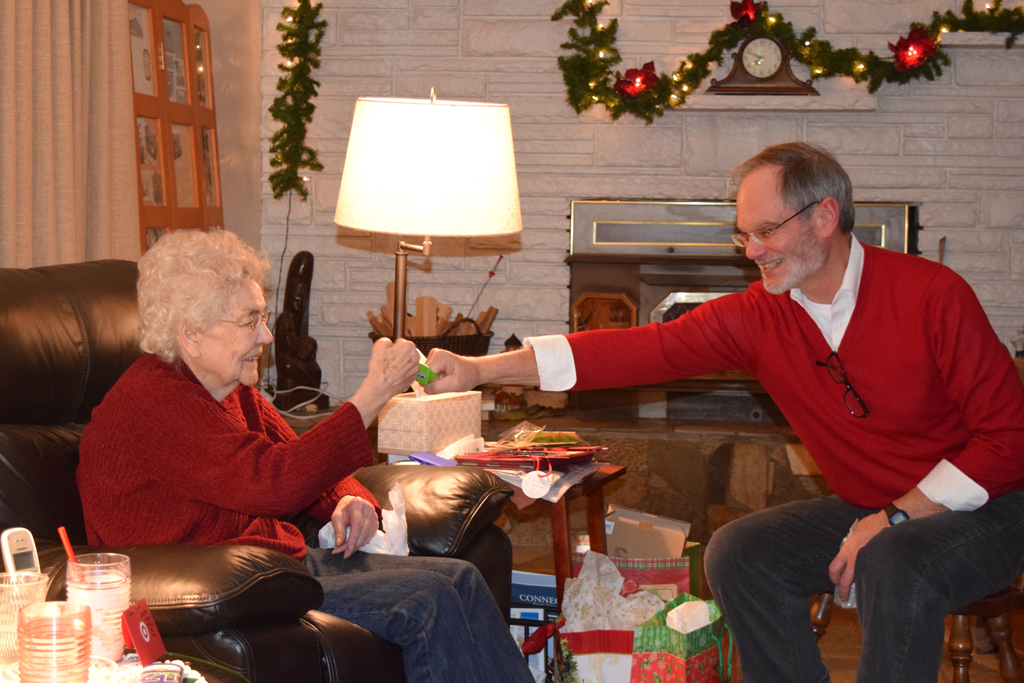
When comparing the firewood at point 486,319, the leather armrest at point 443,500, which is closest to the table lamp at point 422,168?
the leather armrest at point 443,500

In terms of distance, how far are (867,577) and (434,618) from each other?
0.77 metres

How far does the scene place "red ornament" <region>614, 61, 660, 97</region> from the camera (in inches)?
148

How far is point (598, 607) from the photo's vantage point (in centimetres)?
206

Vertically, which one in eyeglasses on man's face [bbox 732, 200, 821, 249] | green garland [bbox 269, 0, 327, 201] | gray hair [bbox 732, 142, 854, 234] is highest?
green garland [bbox 269, 0, 327, 201]

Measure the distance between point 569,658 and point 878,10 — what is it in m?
2.99

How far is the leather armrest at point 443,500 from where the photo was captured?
1.90 metres

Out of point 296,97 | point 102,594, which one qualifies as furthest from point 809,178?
point 296,97

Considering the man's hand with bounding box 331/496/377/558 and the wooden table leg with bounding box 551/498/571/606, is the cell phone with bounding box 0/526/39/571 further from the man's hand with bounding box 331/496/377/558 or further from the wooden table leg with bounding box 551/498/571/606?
the wooden table leg with bounding box 551/498/571/606

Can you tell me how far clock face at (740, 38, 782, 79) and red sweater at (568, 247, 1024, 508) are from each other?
6.33 ft

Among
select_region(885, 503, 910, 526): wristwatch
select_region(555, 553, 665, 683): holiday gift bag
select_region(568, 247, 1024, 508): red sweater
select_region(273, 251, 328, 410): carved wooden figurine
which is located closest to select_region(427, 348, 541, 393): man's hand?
select_region(568, 247, 1024, 508): red sweater

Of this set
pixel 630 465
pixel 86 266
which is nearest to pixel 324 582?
pixel 86 266

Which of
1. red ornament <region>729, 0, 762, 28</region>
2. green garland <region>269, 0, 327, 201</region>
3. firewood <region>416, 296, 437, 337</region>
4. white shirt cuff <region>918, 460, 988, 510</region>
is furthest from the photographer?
green garland <region>269, 0, 327, 201</region>

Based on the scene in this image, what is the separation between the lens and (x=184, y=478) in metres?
1.53

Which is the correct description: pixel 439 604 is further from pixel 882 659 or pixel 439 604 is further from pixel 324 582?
pixel 882 659
